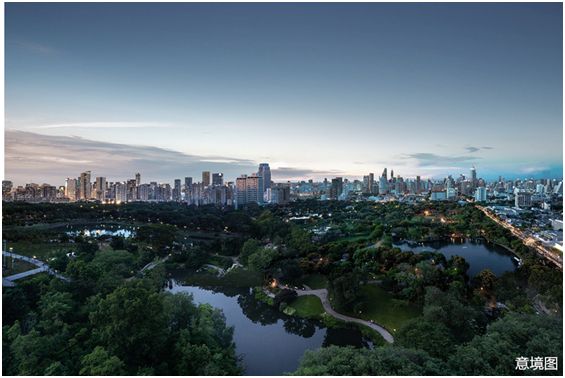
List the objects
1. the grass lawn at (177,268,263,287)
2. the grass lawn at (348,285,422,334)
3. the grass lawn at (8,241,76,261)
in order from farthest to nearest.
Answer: the grass lawn at (177,268,263,287) → the grass lawn at (8,241,76,261) → the grass lawn at (348,285,422,334)

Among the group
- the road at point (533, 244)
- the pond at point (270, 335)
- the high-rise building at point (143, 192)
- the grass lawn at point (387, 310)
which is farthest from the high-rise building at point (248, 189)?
the grass lawn at point (387, 310)

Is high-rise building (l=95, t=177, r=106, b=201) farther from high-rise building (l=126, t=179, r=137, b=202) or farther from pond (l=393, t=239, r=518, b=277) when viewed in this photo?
pond (l=393, t=239, r=518, b=277)

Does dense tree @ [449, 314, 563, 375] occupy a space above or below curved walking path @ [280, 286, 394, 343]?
above

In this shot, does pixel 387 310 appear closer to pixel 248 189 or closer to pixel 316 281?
pixel 316 281

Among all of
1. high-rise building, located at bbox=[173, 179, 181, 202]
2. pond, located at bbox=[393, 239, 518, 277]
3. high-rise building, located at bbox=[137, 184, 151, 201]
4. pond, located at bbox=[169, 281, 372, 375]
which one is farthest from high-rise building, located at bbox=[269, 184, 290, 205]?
pond, located at bbox=[169, 281, 372, 375]

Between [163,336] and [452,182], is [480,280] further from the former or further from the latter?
[452,182]

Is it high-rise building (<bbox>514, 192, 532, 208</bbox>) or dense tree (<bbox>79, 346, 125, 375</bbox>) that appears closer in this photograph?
dense tree (<bbox>79, 346, 125, 375</bbox>)

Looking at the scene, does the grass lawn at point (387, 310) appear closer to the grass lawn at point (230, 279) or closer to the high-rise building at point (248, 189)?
the grass lawn at point (230, 279)
